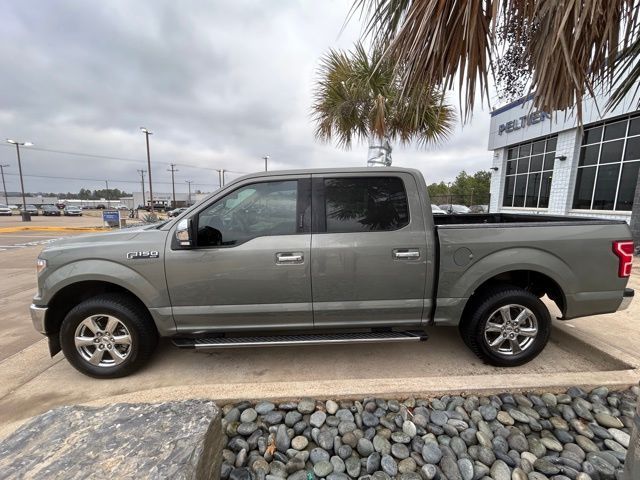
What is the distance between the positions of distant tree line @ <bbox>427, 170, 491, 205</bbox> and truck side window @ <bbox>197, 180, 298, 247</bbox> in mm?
24920

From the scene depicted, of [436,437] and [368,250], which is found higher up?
[368,250]

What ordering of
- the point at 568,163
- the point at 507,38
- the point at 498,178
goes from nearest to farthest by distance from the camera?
1. the point at 507,38
2. the point at 568,163
3. the point at 498,178

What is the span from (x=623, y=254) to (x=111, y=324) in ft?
15.3

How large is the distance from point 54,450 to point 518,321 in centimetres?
349

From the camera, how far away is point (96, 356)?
9.52 feet

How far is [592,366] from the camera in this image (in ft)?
9.98

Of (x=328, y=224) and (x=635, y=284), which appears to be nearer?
(x=328, y=224)

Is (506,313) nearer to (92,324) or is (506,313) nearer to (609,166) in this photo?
(92,324)

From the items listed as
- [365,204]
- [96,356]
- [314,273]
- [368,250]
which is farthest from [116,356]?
[365,204]

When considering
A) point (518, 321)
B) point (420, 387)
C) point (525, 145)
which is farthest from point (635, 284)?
point (525, 145)

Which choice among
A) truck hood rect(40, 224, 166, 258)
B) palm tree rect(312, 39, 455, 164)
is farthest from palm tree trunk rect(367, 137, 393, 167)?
truck hood rect(40, 224, 166, 258)

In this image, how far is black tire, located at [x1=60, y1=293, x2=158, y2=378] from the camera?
2838 mm

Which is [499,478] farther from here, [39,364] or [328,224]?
[39,364]

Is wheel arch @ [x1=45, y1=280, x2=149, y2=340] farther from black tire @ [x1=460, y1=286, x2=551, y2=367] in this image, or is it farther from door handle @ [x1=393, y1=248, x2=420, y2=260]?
black tire @ [x1=460, y1=286, x2=551, y2=367]
